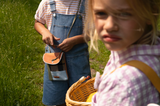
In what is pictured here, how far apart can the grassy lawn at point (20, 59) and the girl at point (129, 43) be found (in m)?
1.76

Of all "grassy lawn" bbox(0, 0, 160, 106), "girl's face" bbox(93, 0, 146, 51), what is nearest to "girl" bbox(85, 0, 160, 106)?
"girl's face" bbox(93, 0, 146, 51)

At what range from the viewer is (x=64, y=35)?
6.44ft

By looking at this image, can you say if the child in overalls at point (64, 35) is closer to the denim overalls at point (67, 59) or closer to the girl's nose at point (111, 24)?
the denim overalls at point (67, 59)

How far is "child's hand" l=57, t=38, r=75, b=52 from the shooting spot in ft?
6.23

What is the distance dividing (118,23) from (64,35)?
110 cm

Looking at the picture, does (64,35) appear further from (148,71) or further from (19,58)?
(19,58)

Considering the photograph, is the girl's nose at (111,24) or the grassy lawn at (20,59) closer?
the girl's nose at (111,24)

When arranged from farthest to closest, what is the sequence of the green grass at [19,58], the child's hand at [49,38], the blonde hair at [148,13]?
the green grass at [19,58] < the child's hand at [49,38] < the blonde hair at [148,13]

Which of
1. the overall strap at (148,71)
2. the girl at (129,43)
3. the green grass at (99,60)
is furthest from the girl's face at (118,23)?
the green grass at (99,60)

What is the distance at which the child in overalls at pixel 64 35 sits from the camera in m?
1.92

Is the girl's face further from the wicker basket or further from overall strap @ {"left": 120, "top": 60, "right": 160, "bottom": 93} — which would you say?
the wicker basket

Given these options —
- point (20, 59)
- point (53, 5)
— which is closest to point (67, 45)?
point (53, 5)

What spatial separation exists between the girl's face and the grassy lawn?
1.83m

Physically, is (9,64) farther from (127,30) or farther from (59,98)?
(127,30)
